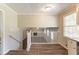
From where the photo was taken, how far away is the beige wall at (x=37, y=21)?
3.08m

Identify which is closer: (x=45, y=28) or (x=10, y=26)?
(x=45, y=28)

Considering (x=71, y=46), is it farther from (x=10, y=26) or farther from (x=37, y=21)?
(x=10, y=26)

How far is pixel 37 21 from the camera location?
3.11 meters

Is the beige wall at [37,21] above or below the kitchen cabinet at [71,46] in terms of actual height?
above

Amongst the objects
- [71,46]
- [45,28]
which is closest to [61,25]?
[45,28]

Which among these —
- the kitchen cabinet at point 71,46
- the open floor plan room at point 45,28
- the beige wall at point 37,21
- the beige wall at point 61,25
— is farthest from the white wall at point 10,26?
the kitchen cabinet at point 71,46

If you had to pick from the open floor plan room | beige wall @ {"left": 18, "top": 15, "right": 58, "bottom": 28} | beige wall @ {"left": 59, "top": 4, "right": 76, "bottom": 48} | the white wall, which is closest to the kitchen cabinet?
the open floor plan room

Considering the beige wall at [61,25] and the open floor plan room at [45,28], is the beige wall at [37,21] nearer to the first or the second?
the open floor plan room at [45,28]

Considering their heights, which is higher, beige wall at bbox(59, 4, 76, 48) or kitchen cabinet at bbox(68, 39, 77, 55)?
beige wall at bbox(59, 4, 76, 48)

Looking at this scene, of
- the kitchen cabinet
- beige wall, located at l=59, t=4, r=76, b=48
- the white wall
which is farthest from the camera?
the white wall

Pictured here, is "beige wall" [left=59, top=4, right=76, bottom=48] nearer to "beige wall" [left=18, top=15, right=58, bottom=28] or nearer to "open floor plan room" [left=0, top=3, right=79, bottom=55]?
"open floor plan room" [left=0, top=3, right=79, bottom=55]

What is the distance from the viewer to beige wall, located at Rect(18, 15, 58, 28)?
308 centimetres
